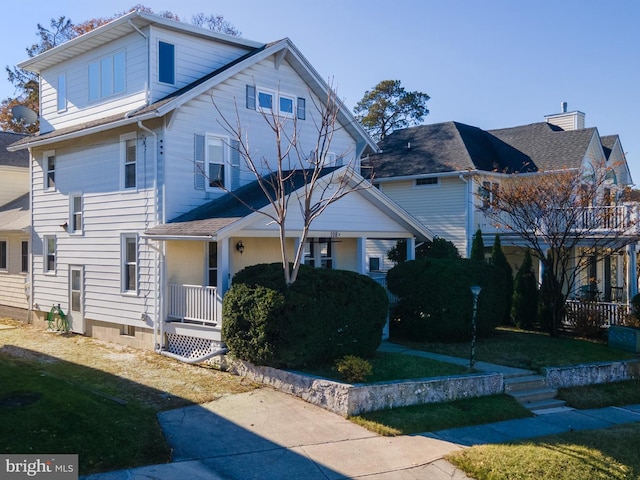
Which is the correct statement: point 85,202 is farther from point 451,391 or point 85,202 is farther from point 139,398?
point 451,391

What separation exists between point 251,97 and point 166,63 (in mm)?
2545

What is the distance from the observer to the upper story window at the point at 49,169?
1850cm

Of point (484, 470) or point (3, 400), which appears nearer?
point (484, 470)

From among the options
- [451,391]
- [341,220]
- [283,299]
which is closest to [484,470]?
[451,391]

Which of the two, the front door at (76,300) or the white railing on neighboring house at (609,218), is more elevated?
the white railing on neighboring house at (609,218)

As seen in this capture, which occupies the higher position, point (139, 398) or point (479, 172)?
point (479, 172)

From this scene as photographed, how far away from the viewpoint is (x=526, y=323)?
1836 centimetres

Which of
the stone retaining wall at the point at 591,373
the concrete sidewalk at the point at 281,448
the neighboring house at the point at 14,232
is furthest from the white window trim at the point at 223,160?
the stone retaining wall at the point at 591,373

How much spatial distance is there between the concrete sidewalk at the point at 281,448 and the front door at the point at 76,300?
895 cm

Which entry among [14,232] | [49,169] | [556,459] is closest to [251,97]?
[49,169]

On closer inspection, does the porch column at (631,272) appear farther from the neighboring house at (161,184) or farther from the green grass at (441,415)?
the green grass at (441,415)

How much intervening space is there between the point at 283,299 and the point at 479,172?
1530cm

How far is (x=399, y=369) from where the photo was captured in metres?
11.6

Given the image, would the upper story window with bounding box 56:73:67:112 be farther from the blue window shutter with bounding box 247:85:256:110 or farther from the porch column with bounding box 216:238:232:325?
the porch column with bounding box 216:238:232:325
